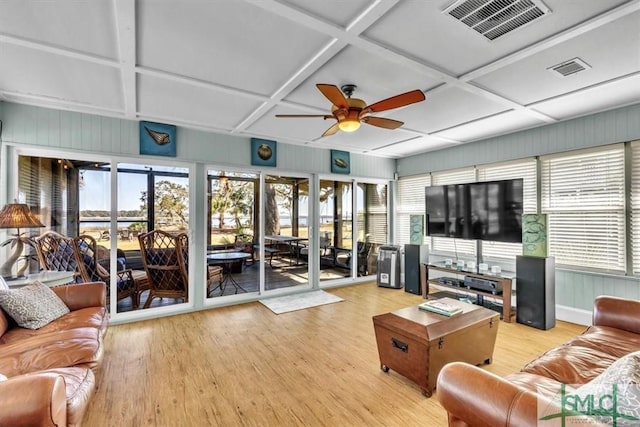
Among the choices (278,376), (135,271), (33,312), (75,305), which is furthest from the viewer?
(135,271)

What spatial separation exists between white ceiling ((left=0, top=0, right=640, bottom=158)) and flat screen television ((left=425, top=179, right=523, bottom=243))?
1012mm

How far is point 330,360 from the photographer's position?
286 centimetres

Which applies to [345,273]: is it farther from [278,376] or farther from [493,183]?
[278,376]

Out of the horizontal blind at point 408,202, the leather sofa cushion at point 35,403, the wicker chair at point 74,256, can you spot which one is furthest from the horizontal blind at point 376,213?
the leather sofa cushion at point 35,403

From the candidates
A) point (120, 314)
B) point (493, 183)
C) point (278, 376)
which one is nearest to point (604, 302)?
point (493, 183)

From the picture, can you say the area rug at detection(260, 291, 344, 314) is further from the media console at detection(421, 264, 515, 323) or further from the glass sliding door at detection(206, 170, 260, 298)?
the media console at detection(421, 264, 515, 323)

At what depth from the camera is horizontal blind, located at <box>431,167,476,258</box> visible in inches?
203

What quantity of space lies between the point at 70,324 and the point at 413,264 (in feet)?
15.2

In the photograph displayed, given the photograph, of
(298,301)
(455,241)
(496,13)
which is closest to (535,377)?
(496,13)

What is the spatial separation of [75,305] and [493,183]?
5084 millimetres

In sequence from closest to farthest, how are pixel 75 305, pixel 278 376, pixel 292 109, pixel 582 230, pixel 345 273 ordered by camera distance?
pixel 278 376 → pixel 75 305 → pixel 292 109 → pixel 582 230 → pixel 345 273

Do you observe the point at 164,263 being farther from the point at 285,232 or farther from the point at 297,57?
the point at 297,57

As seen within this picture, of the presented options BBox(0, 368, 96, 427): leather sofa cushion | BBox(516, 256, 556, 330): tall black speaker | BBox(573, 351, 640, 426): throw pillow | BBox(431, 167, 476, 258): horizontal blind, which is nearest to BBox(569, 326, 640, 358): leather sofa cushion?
BBox(573, 351, 640, 426): throw pillow

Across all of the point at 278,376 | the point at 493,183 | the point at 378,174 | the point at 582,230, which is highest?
the point at 378,174
